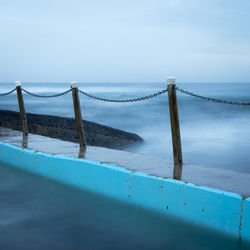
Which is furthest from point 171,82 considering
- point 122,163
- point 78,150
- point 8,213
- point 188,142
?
point 188,142

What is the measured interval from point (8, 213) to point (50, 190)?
81 cm

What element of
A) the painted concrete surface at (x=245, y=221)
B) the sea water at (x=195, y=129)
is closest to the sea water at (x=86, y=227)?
the painted concrete surface at (x=245, y=221)

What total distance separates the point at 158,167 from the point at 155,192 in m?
0.61

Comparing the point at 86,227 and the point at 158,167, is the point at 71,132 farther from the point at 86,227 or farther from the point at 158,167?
the point at 86,227

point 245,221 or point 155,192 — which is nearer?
point 245,221

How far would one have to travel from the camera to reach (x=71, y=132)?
11766 millimetres

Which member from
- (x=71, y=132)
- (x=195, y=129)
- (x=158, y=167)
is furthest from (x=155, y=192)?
(x=195, y=129)

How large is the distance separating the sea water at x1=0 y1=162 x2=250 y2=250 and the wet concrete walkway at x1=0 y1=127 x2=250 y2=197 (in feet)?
1.43

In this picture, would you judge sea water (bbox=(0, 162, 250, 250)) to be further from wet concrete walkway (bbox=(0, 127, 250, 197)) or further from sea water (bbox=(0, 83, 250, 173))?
sea water (bbox=(0, 83, 250, 173))

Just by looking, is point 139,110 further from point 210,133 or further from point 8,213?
point 8,213

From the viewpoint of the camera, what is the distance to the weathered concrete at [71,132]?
11.2 meters

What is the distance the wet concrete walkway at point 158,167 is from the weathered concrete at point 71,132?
482cm

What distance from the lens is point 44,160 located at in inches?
209

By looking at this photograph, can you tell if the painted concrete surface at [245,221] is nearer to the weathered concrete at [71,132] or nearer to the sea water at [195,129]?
the sea water at [195,129]
